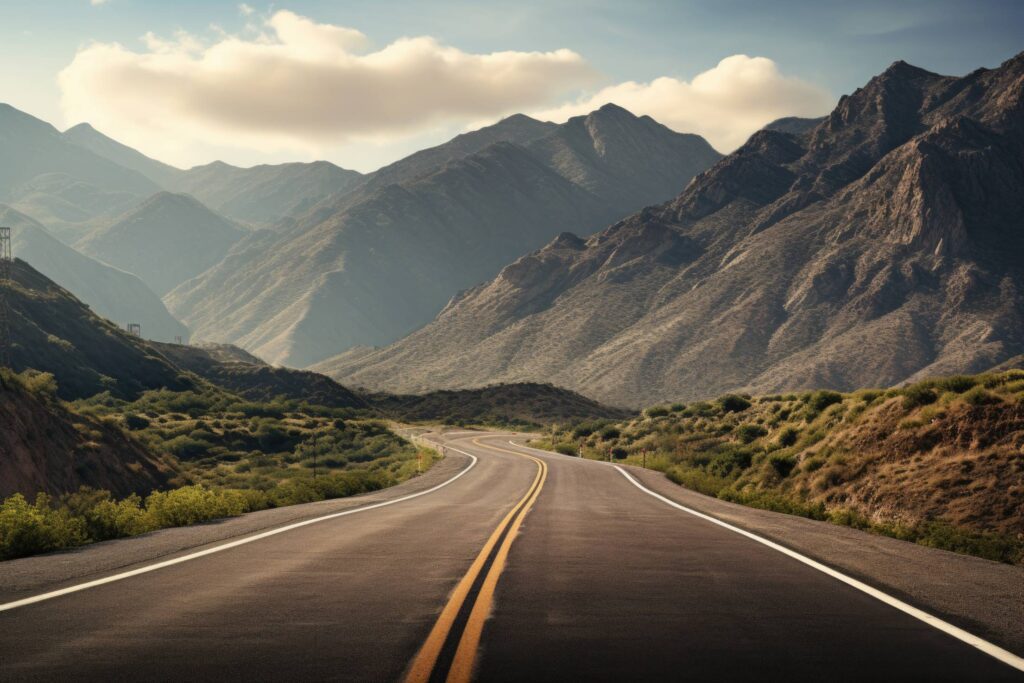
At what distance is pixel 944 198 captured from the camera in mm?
146125

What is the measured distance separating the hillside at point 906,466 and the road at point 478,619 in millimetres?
5367

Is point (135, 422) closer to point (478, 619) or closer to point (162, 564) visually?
point (162, 564)

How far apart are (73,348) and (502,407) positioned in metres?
63.5

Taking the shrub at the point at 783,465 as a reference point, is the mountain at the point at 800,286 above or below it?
above

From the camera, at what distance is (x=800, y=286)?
142250 mm

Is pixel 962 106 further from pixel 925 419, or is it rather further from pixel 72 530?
pixel 72 530

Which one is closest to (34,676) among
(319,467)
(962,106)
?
(319,467)

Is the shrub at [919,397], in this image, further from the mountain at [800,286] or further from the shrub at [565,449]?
the mountain at [800,286]

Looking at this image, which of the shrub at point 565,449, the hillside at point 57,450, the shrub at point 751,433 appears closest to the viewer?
the hillside at point 57,450

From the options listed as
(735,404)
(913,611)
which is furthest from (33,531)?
(735,404)

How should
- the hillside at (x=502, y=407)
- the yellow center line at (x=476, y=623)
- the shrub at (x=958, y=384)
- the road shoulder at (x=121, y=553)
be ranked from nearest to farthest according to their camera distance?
the yellow center line at (x=476, y=623) < the road shoulder at (x=121, y=553) < the shrub at (x=958, y=384) < the hillside at (x=502, y=407)

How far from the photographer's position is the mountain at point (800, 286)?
12769 cm

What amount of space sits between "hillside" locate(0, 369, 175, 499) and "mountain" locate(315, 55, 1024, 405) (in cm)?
9692

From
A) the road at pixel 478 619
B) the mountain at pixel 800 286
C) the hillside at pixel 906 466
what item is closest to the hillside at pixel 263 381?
the mountain at pixel 800 286
